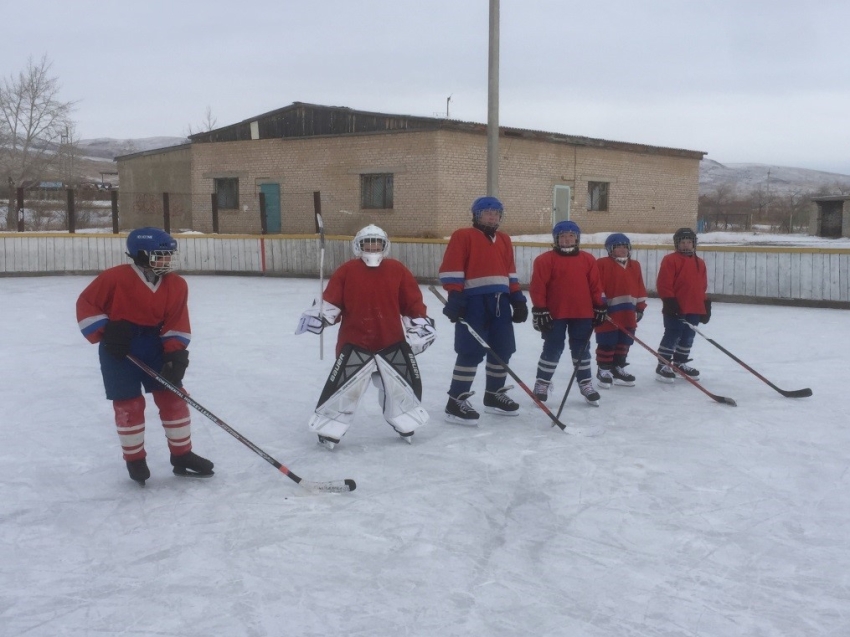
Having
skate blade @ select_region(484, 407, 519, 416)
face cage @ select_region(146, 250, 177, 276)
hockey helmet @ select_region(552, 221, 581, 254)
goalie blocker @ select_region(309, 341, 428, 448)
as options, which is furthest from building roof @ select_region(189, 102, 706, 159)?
face cage @ select_region(146, 250, 177, 276)

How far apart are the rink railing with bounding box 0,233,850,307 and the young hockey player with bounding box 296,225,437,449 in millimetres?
8048

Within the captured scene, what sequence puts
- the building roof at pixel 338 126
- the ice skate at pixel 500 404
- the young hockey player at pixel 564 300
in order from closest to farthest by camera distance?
1. the ice skate at pixel 500 404
2. the young hockey player at pixel 564 300
3. the building roof at pixel 338 126

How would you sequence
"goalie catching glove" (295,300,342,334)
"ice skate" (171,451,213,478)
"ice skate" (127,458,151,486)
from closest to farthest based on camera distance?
"ice skate" (127,458,151,486) → "ice skate" (171,451,213,478) → "goalie catching glove" (295,300,342,334)

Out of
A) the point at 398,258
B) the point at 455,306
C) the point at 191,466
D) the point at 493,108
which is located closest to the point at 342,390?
the point at 191,466

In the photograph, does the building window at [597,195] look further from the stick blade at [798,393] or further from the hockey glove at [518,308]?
the hockey glove at [518,308]

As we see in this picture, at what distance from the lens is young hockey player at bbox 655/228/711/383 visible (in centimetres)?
641

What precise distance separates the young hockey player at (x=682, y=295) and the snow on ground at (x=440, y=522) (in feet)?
1.34

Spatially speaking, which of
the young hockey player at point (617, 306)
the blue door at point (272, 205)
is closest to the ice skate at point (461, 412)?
the young hockey player at point (617, 306)

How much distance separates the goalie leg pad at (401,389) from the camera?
4590mm

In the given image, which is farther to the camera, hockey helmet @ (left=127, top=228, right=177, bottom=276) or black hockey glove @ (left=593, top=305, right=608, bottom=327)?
black hockey glove @ (left=593, top=305, right=608, bottom=327)

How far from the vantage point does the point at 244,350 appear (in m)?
7.69

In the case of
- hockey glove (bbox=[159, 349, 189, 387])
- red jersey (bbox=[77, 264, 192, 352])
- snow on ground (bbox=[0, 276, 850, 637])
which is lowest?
snow on ground (bbox=[0, 276, 850, 637])

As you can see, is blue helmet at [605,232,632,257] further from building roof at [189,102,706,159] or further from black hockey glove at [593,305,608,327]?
building roof at [189,102,706,159]

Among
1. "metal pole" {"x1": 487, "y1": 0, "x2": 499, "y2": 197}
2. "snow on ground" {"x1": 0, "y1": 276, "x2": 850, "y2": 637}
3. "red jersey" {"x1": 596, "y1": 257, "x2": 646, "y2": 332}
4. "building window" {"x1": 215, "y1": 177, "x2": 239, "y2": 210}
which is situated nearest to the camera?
"snow on ground" {"x1": 0, "y1": 276, "x2": 850, "y2": 637}
